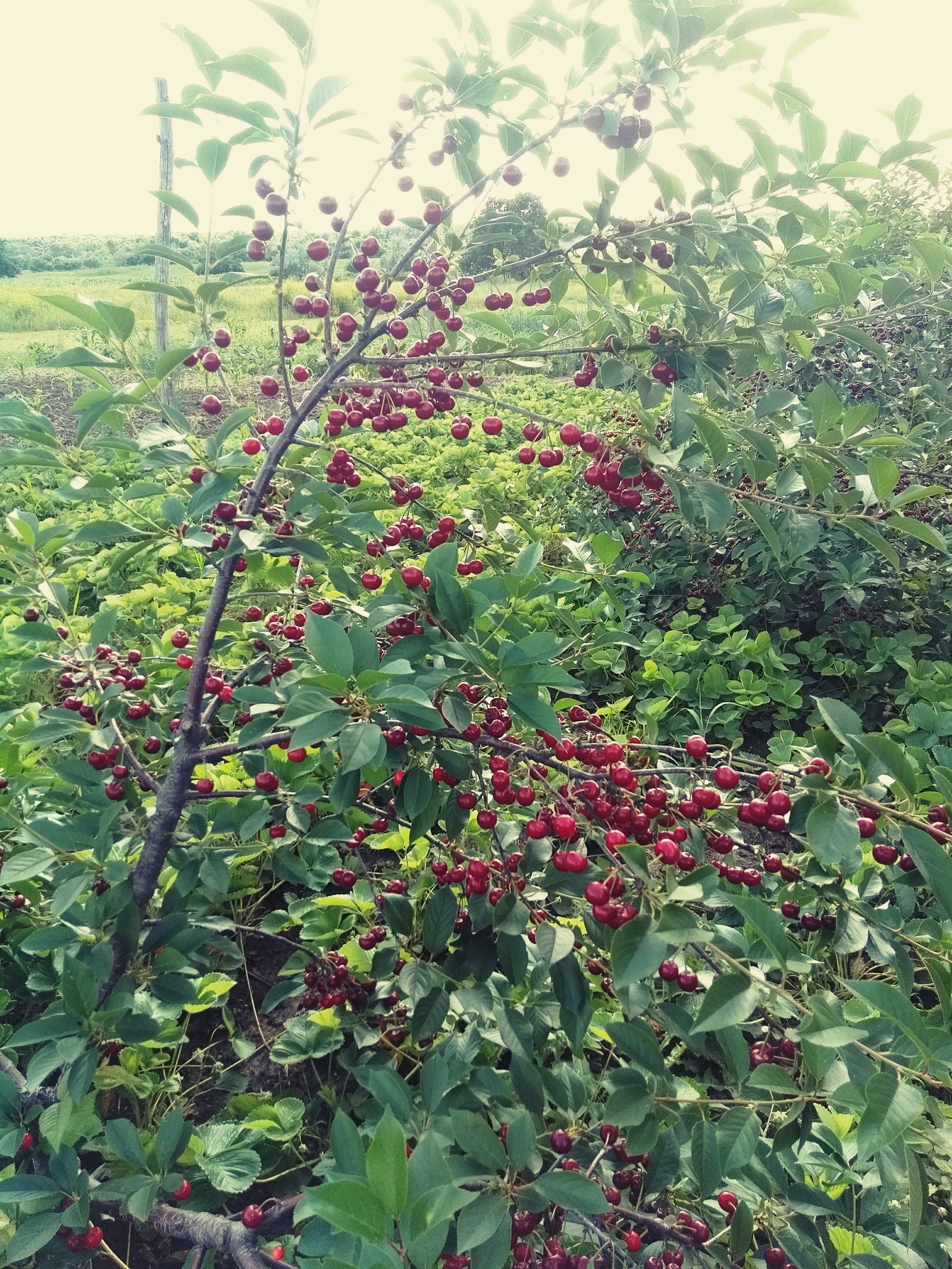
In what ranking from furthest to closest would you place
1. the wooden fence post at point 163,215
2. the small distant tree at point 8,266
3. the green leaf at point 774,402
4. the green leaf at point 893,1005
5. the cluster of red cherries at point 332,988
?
the small distant tree at point 8,266
the wooden fence post at point 163,215
the cluster of red cherries at point 332,988
the green leaf at point 774,402
the green leaf at point 893,1005

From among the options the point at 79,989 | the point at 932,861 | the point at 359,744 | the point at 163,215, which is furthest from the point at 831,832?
the point at 163,215

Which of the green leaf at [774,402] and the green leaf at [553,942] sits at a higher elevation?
the green leaf at [774,402]

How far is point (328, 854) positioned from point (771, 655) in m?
2.28

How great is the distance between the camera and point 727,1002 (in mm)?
920

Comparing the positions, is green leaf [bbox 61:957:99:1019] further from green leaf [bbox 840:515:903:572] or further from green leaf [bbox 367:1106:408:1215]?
green leaf [bbox 840:515:903:572]

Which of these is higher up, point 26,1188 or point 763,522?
point 763,522

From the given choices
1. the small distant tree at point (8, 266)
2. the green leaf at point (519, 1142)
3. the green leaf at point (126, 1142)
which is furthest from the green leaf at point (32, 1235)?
the small distant tree at point (8, 266)

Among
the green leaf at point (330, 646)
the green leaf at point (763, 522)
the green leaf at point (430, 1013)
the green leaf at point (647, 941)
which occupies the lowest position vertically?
the green leaf at point (430, 1013)

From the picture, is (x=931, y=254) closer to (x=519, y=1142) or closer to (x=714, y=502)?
(x=714, y=502)

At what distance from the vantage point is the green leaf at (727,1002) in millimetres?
895

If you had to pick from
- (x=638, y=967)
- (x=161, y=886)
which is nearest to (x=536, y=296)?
(x=638, y=967)

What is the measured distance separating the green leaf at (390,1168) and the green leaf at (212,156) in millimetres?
1385

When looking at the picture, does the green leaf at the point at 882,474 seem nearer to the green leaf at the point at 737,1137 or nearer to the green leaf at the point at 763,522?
Result: the green leaf at the point at 763,522

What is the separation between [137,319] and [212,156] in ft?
45.8
